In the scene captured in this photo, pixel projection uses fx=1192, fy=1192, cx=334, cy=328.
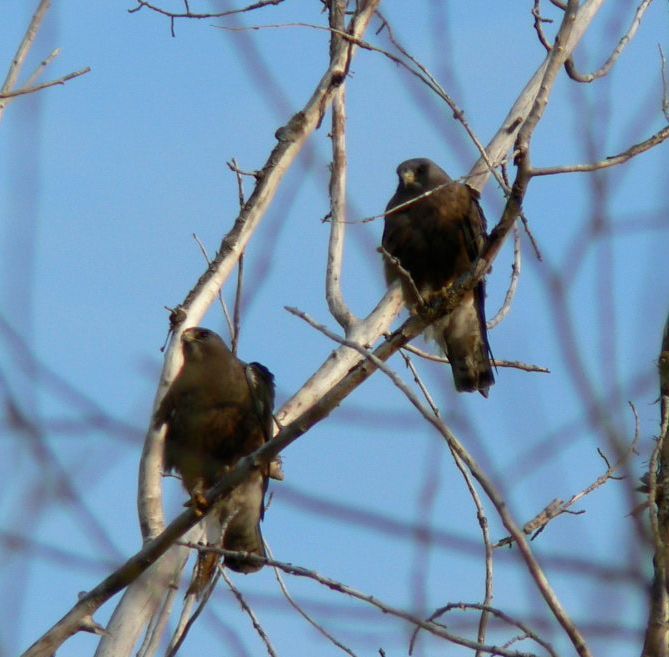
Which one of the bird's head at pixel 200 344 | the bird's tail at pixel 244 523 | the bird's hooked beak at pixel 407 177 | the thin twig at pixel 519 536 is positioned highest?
the bird's hooked beak at pixel 407 177

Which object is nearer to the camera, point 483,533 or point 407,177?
point 483,533

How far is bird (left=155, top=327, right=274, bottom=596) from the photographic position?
5797 mm

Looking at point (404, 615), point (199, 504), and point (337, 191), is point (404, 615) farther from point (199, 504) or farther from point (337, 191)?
point (337, 191)

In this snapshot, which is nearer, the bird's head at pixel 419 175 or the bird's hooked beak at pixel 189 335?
the bird's hooked beak at pixel 189 335

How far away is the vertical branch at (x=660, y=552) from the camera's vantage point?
2.25 m

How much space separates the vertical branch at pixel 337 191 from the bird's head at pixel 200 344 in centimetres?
63

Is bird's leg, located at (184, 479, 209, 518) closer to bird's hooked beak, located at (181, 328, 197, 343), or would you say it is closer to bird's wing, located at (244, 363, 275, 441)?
bird's hooked beak, located at (181, 328, 197, 343)

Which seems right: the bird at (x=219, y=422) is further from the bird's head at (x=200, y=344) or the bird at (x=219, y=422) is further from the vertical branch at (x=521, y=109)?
the vertical branch at (x=521, y=109)

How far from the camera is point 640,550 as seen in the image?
74.0 inches

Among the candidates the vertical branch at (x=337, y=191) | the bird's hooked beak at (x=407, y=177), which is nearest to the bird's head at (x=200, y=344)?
the vertical branch at (x=337, y=191)

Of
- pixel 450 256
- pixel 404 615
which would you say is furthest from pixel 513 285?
pixel 404 615

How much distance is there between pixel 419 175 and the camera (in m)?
7.20

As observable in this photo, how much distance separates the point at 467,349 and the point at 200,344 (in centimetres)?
165

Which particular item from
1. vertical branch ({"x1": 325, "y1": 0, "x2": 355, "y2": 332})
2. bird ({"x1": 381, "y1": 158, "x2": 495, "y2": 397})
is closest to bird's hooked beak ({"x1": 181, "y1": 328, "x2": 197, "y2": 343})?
vertical branch ({"x1": 325, "y1": 0, "x2": 355, "y2": 332})
